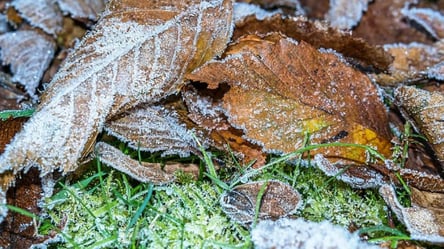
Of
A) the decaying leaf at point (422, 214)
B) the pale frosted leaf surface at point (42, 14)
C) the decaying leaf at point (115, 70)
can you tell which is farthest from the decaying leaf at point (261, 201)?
the pale frosted leaf surface at point (42, 14)

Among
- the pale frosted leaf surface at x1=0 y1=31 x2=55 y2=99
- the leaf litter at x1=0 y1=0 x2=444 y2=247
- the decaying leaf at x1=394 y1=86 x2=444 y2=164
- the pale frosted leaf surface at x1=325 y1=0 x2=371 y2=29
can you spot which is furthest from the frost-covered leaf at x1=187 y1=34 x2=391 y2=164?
the pale frosted leaf surface at x1=0 y1=31 x2=55 y2=99

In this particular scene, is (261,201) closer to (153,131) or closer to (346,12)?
(153,131)

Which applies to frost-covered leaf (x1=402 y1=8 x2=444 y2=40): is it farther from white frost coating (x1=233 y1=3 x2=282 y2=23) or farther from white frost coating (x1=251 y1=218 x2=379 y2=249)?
white frost coating (x1=251 y1=218 x2=379 y2=249)

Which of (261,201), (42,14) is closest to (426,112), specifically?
(261,201)

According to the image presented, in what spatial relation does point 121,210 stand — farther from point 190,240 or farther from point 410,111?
point 410,111

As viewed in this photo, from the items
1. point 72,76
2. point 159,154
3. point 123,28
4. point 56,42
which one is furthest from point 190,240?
point 56,42

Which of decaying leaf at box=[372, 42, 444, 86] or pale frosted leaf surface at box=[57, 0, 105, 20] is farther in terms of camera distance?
pale frosted leaf surface at box=[57, 0, 105, 20]
